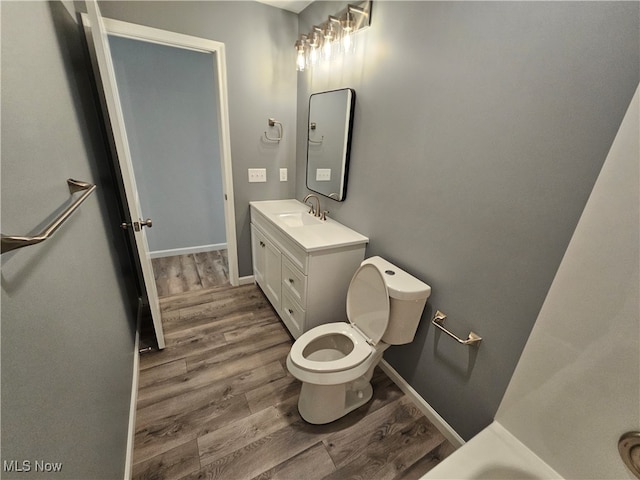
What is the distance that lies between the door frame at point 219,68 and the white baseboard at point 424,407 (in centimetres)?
167

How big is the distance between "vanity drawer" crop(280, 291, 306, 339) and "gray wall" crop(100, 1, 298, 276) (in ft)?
2.88

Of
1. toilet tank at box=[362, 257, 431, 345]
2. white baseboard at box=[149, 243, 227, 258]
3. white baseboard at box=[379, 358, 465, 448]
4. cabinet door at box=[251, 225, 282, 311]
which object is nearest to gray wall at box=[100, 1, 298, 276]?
cabinet door at box=[251, 225, 282, 311]

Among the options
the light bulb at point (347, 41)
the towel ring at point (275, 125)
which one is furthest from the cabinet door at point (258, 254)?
the light bulb at point (347, 41)

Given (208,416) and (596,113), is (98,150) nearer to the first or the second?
(208,416)

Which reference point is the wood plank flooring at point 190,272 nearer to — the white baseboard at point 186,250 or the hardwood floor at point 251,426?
the white baseboard at point 186,250

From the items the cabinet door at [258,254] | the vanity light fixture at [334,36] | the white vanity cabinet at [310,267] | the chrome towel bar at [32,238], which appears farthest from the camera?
the cabinet door at [258,254]

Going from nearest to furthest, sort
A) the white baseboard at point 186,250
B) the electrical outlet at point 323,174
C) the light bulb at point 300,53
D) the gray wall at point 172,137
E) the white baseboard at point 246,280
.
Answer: the light bulb at point 300,53, the electrical outlet at point 323,174, the gray wall at point 172,137, the white baseboard at point 246,280, the white baseboard at point 186,250

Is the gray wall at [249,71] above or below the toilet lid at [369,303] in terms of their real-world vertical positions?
above

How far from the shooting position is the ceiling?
1.97 m

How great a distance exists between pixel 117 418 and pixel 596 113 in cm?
204

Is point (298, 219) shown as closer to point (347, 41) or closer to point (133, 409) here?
point (347, 41)

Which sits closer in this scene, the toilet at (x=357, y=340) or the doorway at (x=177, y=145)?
the toilet at (x=357, y=340)

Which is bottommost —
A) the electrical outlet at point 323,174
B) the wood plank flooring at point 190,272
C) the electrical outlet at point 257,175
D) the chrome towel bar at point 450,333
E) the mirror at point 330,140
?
the wood plank flooring at point 190,272

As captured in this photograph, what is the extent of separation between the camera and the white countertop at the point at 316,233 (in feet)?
5.28
